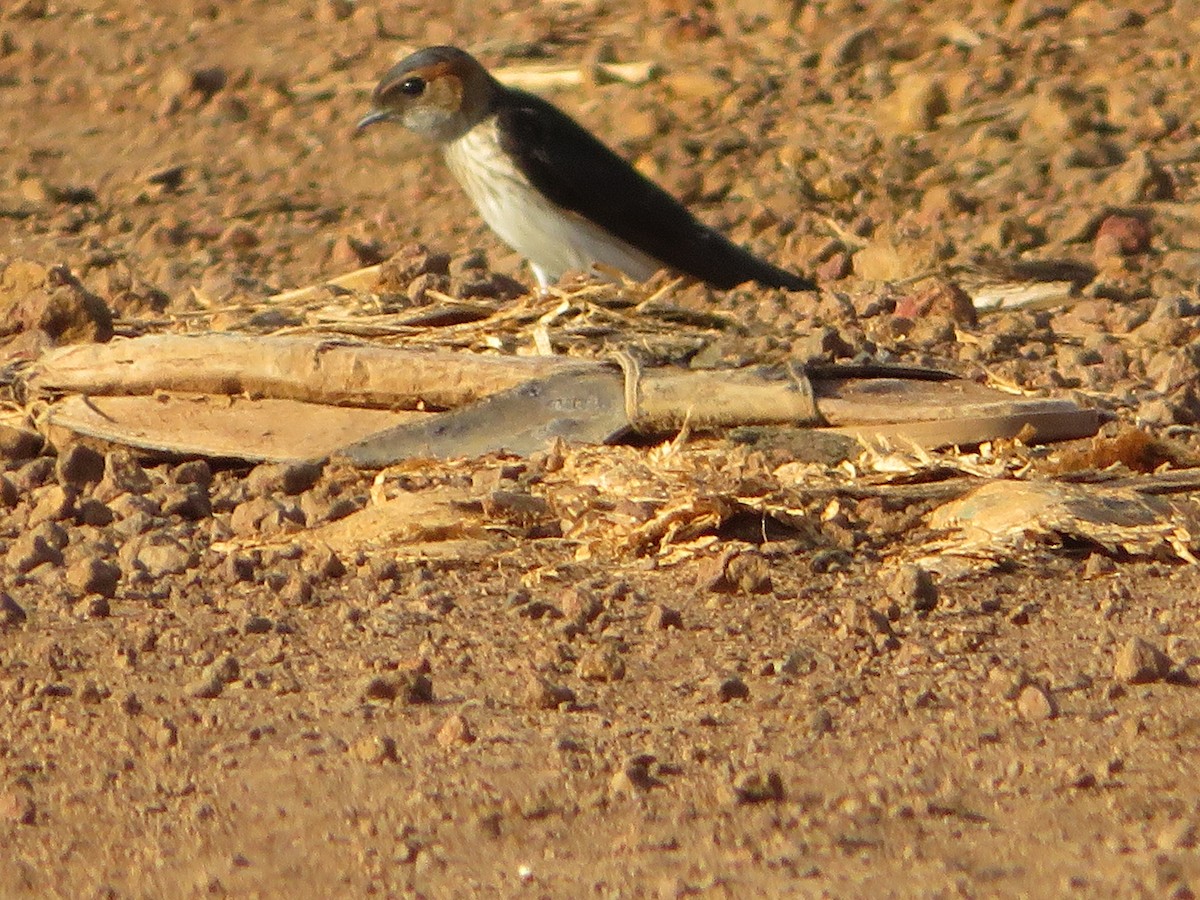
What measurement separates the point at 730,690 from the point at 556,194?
5805mm

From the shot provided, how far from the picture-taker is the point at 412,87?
10.8 metres

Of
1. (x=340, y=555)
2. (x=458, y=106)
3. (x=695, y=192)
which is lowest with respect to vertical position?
(x=695, y=192)

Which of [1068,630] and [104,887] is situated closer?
[104,887]

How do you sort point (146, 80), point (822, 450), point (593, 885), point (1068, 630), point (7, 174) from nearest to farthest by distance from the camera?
1. point (593, 885)
2. point (1068, 630)
3. point (822, 450)
4. point (7, 174)
5. point (146, 80)

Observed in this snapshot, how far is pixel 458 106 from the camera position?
34.9 ft

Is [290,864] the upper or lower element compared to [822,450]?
upper

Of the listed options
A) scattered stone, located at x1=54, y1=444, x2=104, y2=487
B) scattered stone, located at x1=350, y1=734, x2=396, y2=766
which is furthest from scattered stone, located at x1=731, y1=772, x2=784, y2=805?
scattered stone, located at x1=54, y1=444, x2=104, y2=487

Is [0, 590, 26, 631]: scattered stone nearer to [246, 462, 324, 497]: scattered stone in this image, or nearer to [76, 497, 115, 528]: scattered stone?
[76, 497, 115, 528]: scattered stone

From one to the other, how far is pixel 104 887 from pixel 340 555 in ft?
6.21

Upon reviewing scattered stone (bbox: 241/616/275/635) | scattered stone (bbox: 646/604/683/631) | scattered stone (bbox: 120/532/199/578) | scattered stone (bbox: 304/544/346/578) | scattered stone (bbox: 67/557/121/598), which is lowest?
scattered stone (bbox: 646/604/683/631)

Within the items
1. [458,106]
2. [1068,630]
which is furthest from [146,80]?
[1068,630]

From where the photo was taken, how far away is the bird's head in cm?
1062

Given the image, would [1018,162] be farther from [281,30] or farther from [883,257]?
[281,30]

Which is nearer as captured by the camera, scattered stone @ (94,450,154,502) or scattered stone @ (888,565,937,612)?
scattered stone @ (888,565,937,612)
